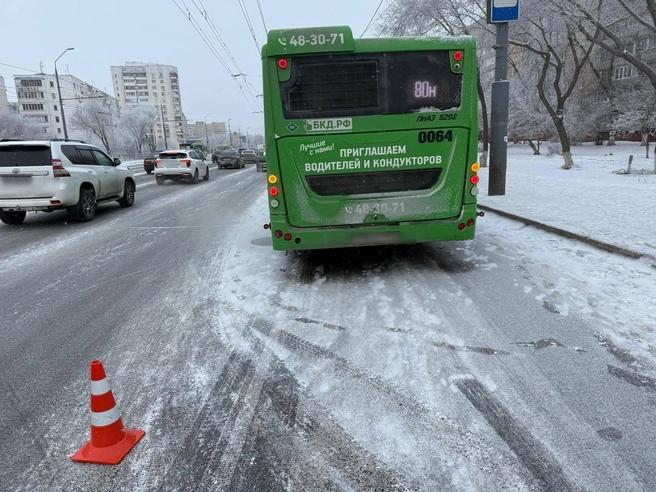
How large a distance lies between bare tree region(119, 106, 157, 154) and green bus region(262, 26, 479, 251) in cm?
8940

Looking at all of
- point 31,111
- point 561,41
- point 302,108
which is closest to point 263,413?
point 302,108

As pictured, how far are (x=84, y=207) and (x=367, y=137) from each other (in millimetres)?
8474

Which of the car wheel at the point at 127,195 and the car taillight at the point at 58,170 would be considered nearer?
the car taillight at the point at 58,170

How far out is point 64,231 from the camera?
32.3 feet

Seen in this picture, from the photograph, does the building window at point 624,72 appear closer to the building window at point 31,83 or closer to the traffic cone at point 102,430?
the traffic cone at point 102,430

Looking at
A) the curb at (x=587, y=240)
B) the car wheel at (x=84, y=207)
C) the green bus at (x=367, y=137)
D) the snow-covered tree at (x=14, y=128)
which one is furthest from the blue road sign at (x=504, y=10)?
the snow-covered tree at (x=14, y=128)

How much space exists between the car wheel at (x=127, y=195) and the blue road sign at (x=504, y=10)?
11.0m

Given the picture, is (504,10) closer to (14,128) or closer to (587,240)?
(587,240)

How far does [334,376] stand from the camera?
11.2ft

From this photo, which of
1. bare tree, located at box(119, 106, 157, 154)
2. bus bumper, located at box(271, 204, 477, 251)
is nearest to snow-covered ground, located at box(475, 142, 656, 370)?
bus bumper, located at box(271, 204, 477, 251)

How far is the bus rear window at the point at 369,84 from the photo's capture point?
17.5 ft

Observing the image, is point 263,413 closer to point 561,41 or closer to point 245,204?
point 245,204

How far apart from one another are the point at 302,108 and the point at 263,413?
3716mm

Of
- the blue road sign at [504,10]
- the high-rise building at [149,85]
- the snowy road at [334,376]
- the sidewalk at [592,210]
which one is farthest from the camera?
the high-rise building at [149,85]
